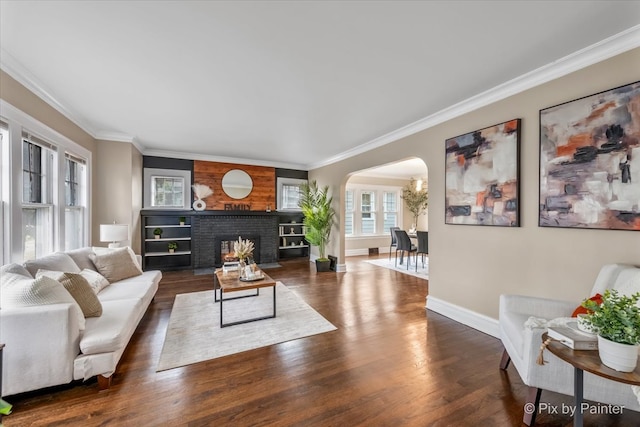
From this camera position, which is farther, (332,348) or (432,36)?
(332,348)

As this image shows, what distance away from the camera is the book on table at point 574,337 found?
137 cm

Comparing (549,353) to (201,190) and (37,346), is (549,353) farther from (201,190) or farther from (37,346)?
(201,190)

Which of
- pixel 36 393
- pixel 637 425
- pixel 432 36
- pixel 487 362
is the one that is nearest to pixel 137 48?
pixel 432 36

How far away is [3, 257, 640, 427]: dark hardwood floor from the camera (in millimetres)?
1725

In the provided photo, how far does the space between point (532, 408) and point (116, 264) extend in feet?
14.7

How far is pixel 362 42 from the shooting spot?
2027 millimetres

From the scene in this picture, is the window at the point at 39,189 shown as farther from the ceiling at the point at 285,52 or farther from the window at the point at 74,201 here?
the ceiling at the point at 285,52

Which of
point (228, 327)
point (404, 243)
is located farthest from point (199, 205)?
point (404, 243)

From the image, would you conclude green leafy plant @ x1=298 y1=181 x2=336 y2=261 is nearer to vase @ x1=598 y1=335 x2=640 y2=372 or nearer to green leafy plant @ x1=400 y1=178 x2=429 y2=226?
green leafy plant @ x1=400 y1=178 x2=429 y2=226

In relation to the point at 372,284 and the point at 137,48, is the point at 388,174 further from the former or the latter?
the point at 137,48

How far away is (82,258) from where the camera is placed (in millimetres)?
3213

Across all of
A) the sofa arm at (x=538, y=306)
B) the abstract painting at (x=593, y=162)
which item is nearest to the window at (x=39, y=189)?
the sofa arm at (x=538, y=306)

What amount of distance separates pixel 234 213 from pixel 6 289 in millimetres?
4536

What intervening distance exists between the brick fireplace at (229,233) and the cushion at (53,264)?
3.12 meters
